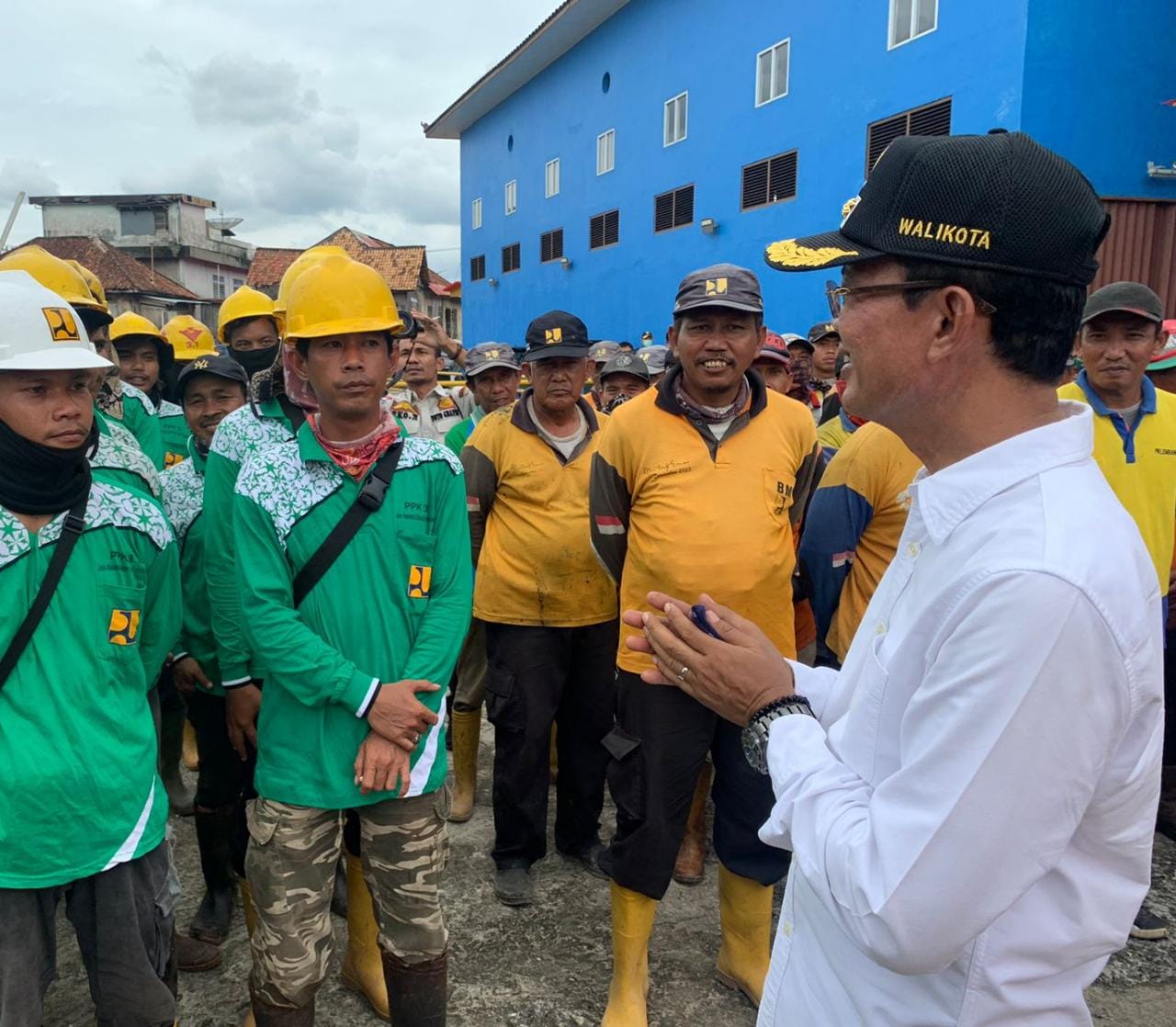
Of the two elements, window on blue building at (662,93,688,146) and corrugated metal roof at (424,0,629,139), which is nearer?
window on blue building at (662,93,688,146)

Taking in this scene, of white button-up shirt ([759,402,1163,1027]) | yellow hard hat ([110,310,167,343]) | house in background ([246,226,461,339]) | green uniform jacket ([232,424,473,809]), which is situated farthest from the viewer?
house in background ([246,226,461,339])

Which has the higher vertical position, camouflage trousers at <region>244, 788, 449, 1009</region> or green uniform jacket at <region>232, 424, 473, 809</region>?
green uniform jacket at <region>232, 424, 473, 809</region>

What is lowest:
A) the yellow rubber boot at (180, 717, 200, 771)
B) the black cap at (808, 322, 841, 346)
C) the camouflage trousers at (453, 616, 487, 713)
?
the yellow rubber boot at (180, 717, 200, 771)

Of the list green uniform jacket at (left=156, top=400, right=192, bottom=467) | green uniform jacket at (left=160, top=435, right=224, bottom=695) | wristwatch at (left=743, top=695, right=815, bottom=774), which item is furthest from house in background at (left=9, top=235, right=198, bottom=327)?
wristwatch at (left=743, top=695, right=815, bottom=774)

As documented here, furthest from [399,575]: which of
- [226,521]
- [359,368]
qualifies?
[226,521]

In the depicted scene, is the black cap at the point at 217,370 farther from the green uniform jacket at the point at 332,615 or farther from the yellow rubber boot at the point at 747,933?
the yellow rubber boot at the point at 747,933

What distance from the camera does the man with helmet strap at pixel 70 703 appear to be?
2.00 metres

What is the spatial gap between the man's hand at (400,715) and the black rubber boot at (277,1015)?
2.57 ft

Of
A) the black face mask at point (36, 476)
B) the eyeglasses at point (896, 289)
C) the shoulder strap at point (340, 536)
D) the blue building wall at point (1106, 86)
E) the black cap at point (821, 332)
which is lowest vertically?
the shoulder strap at point (340, 536)

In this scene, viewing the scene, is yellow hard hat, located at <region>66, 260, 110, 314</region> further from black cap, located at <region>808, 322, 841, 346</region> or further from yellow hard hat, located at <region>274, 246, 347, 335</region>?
black cap, located at <region>808, 322, 841, 346</region>

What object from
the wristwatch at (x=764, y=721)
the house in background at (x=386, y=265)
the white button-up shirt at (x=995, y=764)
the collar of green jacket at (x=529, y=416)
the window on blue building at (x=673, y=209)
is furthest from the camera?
the house in background at (x=386, y=265)

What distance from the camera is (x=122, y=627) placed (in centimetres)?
219

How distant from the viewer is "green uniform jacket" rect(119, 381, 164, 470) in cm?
368

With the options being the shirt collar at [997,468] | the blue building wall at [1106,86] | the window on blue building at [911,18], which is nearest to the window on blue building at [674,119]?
the window on blue building at [911,18]
